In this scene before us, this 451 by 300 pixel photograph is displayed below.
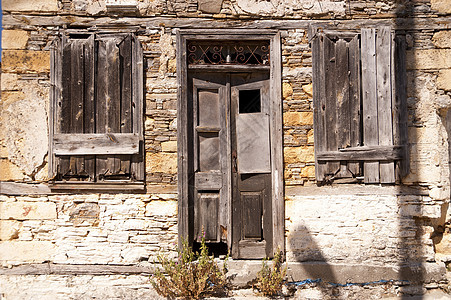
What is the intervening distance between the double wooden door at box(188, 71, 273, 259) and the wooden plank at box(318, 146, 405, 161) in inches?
32.9

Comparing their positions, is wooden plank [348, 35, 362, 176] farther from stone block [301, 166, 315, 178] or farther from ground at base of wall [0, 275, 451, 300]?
ground at base of wall [0, 275, 451, 300]

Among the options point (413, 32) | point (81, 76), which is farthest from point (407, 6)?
point (81, 76)

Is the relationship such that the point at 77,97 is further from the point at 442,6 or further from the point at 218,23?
the point at 442,6

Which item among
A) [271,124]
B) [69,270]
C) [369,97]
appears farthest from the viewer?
[271,124]

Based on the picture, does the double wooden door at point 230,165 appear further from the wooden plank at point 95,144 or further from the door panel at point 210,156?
the wooden plank at point 95,144

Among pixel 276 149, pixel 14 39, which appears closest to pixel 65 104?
pixel 14 39

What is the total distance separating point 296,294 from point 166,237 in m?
1.64

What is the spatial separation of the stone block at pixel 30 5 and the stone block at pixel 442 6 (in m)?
4.50

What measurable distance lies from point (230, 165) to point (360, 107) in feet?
5.54

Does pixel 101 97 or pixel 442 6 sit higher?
pixel 442 6

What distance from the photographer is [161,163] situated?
399 centimetres

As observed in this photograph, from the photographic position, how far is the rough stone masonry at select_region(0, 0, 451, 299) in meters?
3.90

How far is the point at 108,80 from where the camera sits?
3.93 meters

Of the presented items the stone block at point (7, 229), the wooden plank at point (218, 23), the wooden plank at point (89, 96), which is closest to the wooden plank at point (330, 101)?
the wooden plank at point (218, 23)
